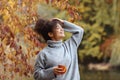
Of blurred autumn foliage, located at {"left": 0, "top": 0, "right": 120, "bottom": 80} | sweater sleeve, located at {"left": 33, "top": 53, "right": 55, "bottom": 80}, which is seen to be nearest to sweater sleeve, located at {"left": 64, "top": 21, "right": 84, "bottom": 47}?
sweater sleeve, located at {"left": 33, "top": 53, "right": 55, "bottom": 80}

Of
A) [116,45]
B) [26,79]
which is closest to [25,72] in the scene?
[26,79]

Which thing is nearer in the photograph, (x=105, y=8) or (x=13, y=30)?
(x=13, y=30)

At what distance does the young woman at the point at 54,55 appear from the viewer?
11.7ft

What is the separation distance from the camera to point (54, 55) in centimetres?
363

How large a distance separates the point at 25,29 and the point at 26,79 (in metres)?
0.48

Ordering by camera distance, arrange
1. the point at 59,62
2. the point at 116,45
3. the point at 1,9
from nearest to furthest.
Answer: the point at 59,62 → the point at 1,9 → the point at 116,45

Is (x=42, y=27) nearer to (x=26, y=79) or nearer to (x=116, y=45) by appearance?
(x=26, y=79)

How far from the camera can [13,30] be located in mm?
4617

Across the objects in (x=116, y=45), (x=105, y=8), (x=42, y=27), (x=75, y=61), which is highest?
(x=42, y=27)

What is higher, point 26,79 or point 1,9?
point 1,9

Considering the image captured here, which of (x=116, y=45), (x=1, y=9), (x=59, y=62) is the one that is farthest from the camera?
(x=116, y=45)

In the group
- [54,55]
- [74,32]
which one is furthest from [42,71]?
[74,32]

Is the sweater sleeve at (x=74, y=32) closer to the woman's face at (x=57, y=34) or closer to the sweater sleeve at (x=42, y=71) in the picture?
the woman's face at (x=57, y=34)

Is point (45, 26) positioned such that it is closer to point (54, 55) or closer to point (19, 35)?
point (54, 55)
